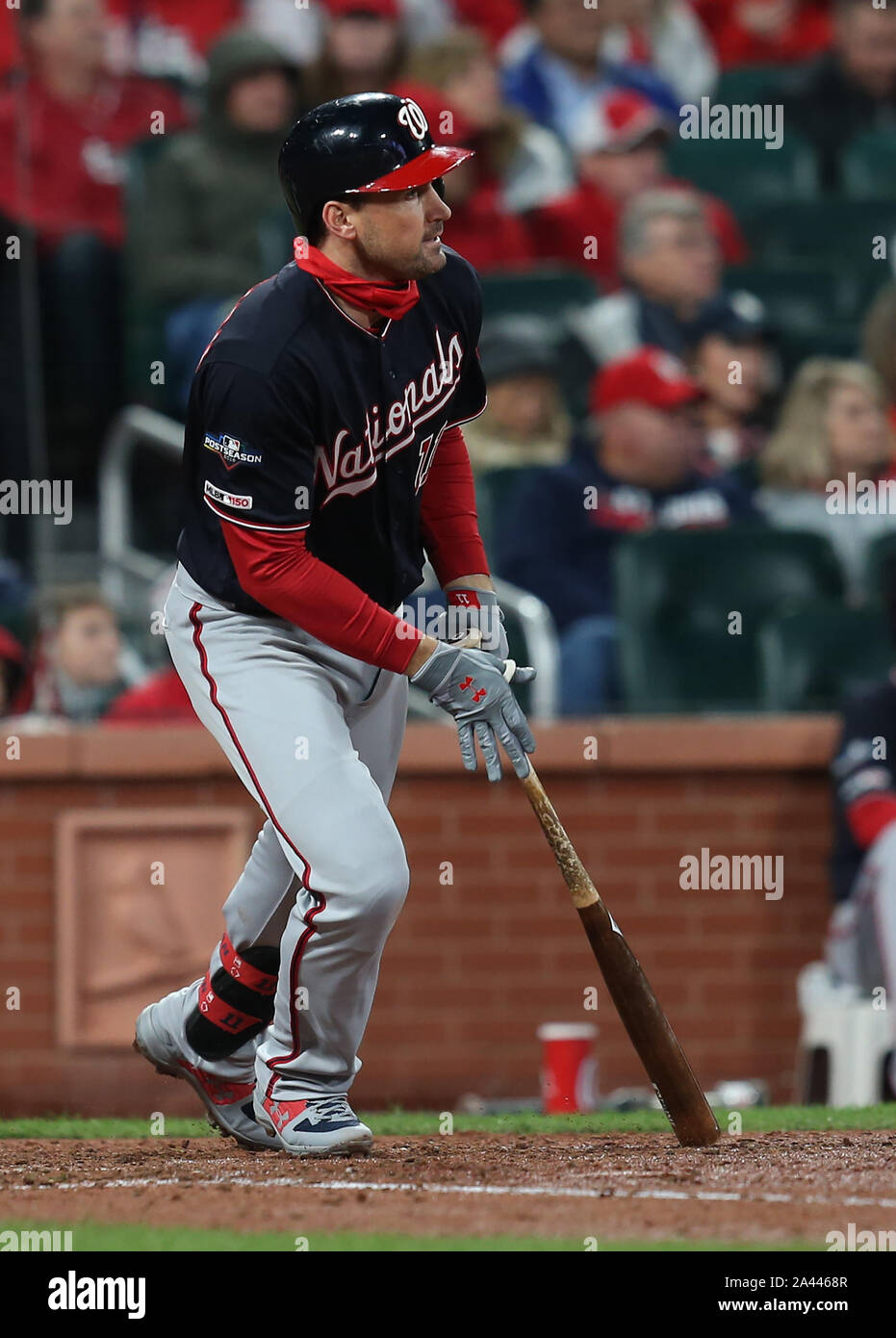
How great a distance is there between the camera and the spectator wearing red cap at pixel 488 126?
29.3ft

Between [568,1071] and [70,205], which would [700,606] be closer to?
[568,1071]

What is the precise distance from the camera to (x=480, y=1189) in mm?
3686

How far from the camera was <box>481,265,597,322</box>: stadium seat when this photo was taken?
8.63m

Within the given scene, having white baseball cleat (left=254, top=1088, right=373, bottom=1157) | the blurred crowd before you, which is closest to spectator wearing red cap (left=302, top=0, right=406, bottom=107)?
the blurred crowd

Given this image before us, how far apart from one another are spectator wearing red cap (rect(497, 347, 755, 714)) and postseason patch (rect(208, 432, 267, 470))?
328 cm

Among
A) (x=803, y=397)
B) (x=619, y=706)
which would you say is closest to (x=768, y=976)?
(x=619, y=706)

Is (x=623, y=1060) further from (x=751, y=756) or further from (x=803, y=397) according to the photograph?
(x=803, y=397)

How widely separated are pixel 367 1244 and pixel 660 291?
587cm

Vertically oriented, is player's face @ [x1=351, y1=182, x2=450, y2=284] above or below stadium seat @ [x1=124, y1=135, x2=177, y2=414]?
below

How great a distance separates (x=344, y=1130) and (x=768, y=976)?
3.05m

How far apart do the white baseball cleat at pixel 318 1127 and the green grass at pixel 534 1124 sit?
0.73 meters

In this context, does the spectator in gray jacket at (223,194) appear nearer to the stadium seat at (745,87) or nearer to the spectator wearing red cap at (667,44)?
the spectator wearing red cap at (667,44)

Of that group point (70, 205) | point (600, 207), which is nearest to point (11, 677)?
point (70, 205)

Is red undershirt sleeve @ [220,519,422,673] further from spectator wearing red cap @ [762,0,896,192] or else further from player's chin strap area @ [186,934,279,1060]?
spectator wearing red cap @ [762,0,896,192]
